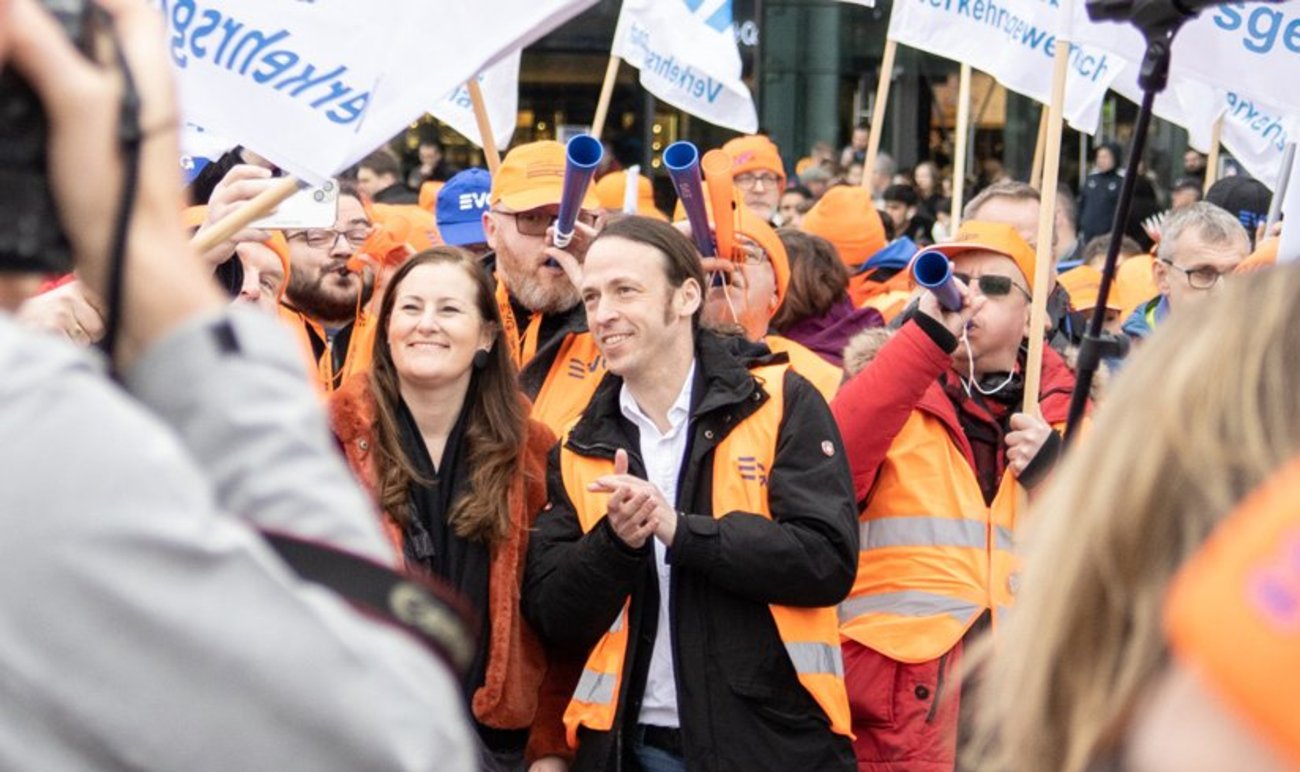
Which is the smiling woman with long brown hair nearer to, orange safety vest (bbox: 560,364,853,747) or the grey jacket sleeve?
orange safety vest (bbox: 560,364,853,747)

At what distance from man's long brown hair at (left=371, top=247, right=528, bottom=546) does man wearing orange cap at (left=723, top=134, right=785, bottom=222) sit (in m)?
6.19

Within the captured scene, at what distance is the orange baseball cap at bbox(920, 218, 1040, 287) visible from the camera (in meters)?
5.41

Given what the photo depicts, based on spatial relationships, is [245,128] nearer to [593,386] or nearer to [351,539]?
[593,386]

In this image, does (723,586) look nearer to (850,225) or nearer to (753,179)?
(850,225)

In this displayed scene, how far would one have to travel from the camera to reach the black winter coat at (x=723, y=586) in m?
4.50

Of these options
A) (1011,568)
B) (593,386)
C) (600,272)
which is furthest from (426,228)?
(1011,568)

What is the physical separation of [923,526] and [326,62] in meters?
1.88

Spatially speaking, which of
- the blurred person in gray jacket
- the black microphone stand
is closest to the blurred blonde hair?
the blurred person in gray jacket

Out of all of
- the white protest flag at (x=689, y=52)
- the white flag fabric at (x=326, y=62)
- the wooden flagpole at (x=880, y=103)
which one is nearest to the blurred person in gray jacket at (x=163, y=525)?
the white flag fabric at (x=326, y=62)

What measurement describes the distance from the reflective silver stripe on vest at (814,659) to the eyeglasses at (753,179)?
6.87m

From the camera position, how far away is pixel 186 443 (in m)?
1.39

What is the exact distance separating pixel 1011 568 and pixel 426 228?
169 inches

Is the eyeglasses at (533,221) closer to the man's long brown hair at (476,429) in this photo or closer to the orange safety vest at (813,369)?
the orange safety vest at (813,369)

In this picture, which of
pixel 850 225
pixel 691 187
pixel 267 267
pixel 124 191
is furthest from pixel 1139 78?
pixel 850 225
